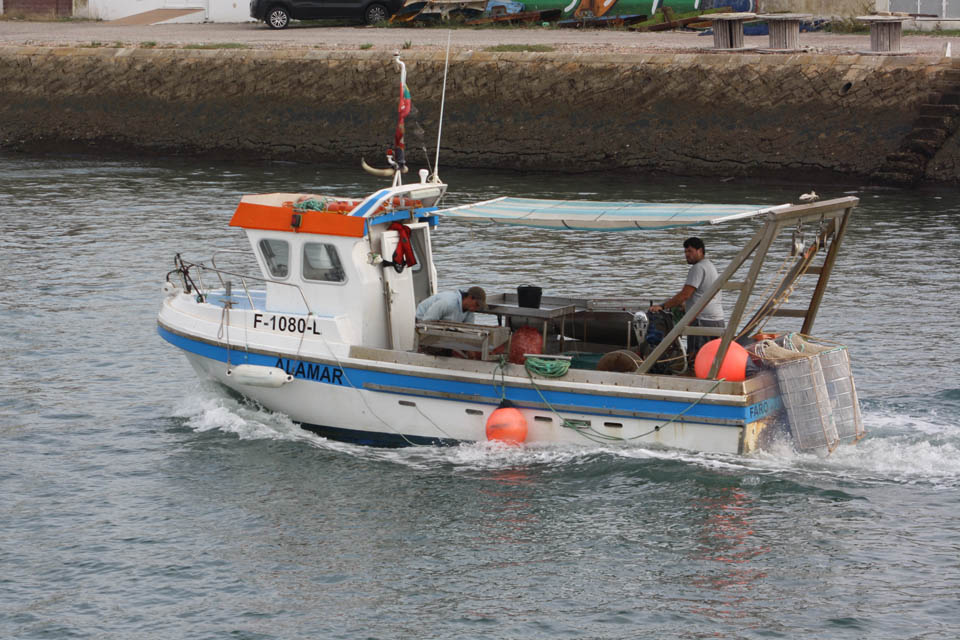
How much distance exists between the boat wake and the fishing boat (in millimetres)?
129

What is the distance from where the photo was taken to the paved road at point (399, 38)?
33938 mm

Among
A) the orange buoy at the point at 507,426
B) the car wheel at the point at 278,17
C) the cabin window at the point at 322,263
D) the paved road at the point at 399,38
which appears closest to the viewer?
the orange buoy at the point at 507,426

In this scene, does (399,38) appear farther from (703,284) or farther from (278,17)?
(703,284)

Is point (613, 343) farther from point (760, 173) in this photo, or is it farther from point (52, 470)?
point (760, 173)

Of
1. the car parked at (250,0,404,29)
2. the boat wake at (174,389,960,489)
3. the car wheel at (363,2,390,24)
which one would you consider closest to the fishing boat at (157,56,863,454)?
the boat wake at (174,389,960,489)

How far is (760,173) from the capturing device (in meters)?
29.9

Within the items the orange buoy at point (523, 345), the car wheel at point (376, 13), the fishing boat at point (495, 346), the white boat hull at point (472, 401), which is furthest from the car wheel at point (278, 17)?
the orange buoy at point (523, 345)

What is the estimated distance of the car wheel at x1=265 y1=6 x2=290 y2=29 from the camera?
41.9m

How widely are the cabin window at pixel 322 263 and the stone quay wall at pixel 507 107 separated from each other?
1301 cm

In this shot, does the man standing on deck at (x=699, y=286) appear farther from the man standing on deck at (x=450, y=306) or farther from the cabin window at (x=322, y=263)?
the cabin window at (x=322, y=263)

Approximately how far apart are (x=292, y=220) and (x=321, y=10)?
95.4ft

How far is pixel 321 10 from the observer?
41406 mm

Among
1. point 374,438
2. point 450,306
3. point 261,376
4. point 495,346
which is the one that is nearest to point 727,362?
point 495,346

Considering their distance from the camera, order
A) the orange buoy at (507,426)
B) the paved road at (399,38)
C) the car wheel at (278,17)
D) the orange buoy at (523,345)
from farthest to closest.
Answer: the car wheel at (278,17), the paved road at (399,38), the orange buoy at (523,345), the orange buoy at (507,426)
